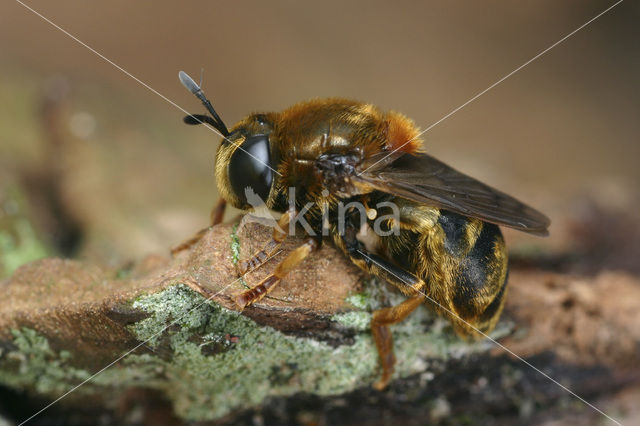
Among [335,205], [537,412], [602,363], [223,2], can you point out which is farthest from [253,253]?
[223,2]

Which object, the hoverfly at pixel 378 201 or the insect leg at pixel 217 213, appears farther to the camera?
the insect leg at pixel 217 213

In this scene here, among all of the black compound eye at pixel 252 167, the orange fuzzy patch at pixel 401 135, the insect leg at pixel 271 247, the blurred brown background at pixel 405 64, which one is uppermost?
the blurred brown background at pixel 405 64

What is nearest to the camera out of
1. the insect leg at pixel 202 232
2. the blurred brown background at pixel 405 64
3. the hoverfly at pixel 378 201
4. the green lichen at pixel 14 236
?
the hoverfly at pixel 378 201

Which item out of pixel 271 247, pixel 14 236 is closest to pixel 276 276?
pixel 271 247

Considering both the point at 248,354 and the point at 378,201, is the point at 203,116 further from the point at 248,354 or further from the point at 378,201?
the point at 248,354

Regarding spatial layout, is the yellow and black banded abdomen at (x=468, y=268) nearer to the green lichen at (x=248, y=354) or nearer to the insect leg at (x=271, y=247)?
the green lichen at (x=248, y=354)

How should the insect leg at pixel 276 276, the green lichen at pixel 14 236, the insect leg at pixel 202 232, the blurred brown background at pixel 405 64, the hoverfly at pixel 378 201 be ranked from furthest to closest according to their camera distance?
the blurred brown background at pixel 405 64 < the green lichen at pixel 14 236 < the insect leg at pixel 202 232 < the hoverfly at pixel 378 201 < the insect leg at pixel 276 276

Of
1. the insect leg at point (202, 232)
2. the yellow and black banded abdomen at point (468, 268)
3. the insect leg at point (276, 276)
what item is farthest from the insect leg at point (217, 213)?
the yellow and black banded abdomen at point (468, 268)
